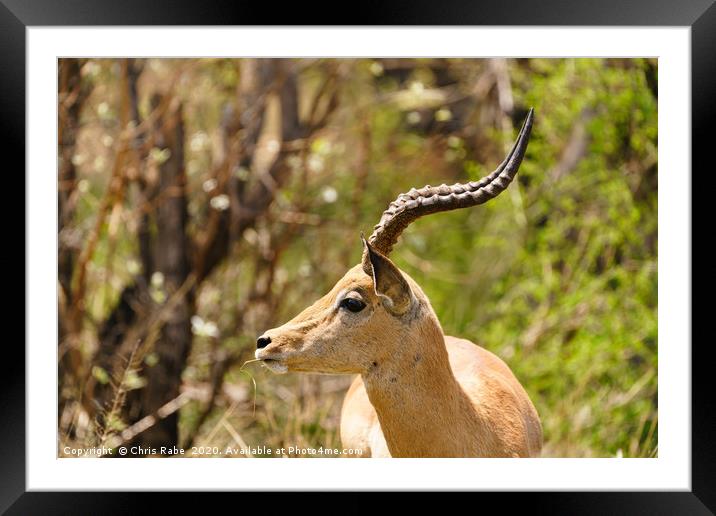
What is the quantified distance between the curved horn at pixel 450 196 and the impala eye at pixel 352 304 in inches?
12.9

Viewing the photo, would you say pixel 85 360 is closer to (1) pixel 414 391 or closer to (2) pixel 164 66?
(2) pixel 164 66

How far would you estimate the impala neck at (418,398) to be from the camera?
495 centimetres

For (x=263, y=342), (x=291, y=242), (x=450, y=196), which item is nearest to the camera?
(x=450, y=196)

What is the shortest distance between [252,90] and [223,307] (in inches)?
83.4

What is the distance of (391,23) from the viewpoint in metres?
4.81

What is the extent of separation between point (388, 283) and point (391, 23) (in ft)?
3.82

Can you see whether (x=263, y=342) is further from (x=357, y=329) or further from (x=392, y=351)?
(x=392, y=351)

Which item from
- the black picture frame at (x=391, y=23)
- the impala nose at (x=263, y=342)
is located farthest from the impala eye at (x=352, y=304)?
the black picture frame at (x=391, y=23)

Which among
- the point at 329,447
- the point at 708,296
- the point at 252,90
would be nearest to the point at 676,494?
the point at 708,296

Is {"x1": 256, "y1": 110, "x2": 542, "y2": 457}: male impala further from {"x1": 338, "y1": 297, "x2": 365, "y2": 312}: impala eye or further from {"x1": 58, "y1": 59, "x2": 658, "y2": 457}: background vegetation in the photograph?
{"x1": 58, "y1": 59, "x2": 658, "y2": 457}: background vegetation

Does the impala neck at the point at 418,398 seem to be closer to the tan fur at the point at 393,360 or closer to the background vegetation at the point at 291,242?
the tan fur at the point at 393,360

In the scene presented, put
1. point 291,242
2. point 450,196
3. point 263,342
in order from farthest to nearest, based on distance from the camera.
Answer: point 291,242 → point 263,342 → point 450,196

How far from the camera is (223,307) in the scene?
10.4 m

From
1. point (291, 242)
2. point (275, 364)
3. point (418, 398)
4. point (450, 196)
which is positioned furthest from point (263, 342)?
point (291, 242)
